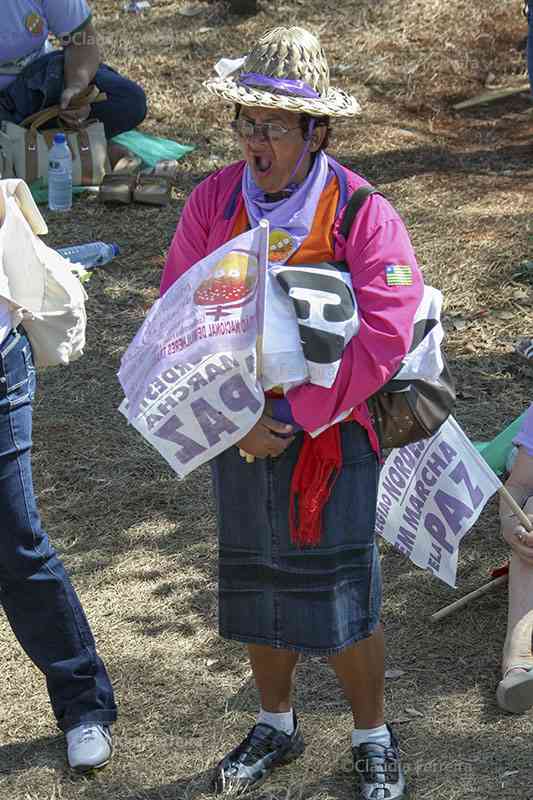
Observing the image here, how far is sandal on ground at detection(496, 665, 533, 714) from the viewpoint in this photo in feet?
12.1

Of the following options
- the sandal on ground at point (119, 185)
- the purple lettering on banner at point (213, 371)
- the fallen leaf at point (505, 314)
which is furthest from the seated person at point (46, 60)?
the purple lettering on banner at point (213, 371)

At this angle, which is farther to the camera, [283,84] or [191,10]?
[191,10]

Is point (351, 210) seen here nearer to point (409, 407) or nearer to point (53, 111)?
point (409, 407)

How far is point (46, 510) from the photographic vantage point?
4969 mm

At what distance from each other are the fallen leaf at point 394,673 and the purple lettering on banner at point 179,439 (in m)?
1.36

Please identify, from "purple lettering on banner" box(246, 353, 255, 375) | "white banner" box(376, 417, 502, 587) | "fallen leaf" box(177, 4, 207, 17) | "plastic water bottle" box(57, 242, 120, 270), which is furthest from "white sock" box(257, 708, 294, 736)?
"fallen leaf" box(177, 4, 207, 17)

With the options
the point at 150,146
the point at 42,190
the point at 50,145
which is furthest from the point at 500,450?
the point at 150,146

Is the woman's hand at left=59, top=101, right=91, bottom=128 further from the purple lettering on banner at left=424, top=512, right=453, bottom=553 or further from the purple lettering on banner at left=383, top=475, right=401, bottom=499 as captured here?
the purple lettering on banner at left=424, top=512, right=453, bottom=553

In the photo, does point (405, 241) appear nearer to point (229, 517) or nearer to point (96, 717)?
point (229, 517)

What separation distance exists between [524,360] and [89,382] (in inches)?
78.0

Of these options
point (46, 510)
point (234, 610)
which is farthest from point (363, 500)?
point (46, 510)

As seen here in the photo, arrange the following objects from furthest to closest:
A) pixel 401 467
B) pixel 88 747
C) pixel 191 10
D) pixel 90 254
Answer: pixel 191 10, pixel 90 254, pixel 88 747, pixel 401 467

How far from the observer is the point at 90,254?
22.8ft

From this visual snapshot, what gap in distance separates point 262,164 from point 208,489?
91.4 inches
